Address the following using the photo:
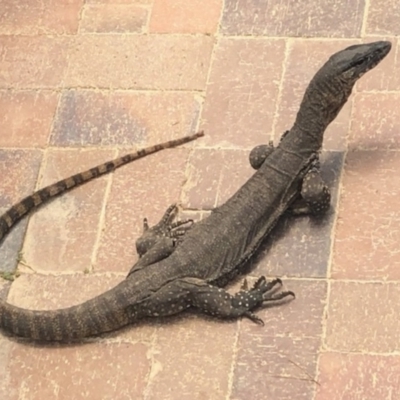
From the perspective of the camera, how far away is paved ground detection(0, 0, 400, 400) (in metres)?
5.83

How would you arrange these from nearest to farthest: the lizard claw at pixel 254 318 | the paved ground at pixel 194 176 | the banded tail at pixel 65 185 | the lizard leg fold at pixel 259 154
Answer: the paved ground at pixel 194 176 < the lizard claw at pixel 254 318 < the lizard leg fold at pixel 259 154 < the banded tail at pixel 65 185

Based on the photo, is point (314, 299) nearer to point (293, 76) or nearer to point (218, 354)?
point (218, 354)

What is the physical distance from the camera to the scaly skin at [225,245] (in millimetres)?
5984

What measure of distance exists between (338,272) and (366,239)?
28 centimetres

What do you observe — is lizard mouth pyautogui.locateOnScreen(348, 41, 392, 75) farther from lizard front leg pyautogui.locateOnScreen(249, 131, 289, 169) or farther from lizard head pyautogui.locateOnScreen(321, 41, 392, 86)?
lizard front leg pyautogui.locateOnScreen(249, 131, 289, 169)

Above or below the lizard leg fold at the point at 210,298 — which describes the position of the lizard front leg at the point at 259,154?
above

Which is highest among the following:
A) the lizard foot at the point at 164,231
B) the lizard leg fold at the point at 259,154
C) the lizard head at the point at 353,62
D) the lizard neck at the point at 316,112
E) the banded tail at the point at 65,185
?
the lizard head at the point at 353,62

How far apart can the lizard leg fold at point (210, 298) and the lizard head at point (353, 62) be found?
1.26 m

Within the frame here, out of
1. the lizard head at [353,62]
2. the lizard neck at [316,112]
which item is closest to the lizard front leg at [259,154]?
the lizard neck at [316,112]

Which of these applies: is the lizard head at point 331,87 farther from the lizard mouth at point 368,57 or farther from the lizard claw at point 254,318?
the lizard claw at point 254,318

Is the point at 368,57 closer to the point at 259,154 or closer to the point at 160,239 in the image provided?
the point at 259,154

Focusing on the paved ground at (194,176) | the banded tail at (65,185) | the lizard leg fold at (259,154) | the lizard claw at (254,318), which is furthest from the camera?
the banded tail at (65,185)

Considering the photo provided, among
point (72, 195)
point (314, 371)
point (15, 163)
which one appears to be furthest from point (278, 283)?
point (15, 163)

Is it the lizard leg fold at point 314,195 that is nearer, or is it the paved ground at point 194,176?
the paved ground at point 194,176
